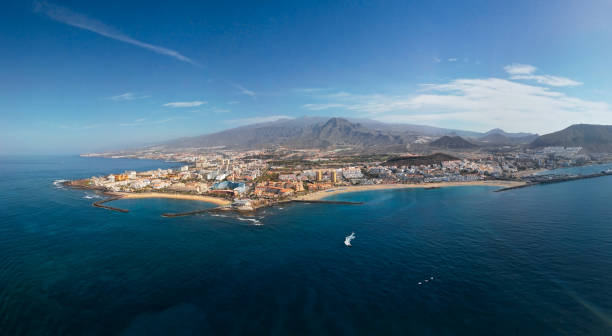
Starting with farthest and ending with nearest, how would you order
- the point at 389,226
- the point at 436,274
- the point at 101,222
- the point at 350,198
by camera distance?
the point at 350,198 → the point at 101,222 → the point at 389,226 → the point at 436,274

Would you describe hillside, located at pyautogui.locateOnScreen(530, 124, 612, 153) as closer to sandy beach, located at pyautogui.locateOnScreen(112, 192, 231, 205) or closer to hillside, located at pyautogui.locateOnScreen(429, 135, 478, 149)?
hillside, located at pyautogui.locateOnScreen(429, 135, 478, 149)

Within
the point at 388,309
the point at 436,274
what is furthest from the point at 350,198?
the point at 388,309

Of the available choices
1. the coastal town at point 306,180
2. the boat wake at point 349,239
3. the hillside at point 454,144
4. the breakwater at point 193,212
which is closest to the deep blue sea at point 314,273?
the boat wake at point 349,239

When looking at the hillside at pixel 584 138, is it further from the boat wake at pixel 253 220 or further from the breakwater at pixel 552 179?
the boat wake at pixel 253 220

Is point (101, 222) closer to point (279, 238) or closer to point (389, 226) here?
point (279, 238)

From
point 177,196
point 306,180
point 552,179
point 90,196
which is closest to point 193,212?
point 177,196

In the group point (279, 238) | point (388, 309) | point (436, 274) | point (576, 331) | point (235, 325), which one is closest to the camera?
point (576, 331)

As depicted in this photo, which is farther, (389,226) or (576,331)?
(389,226)
